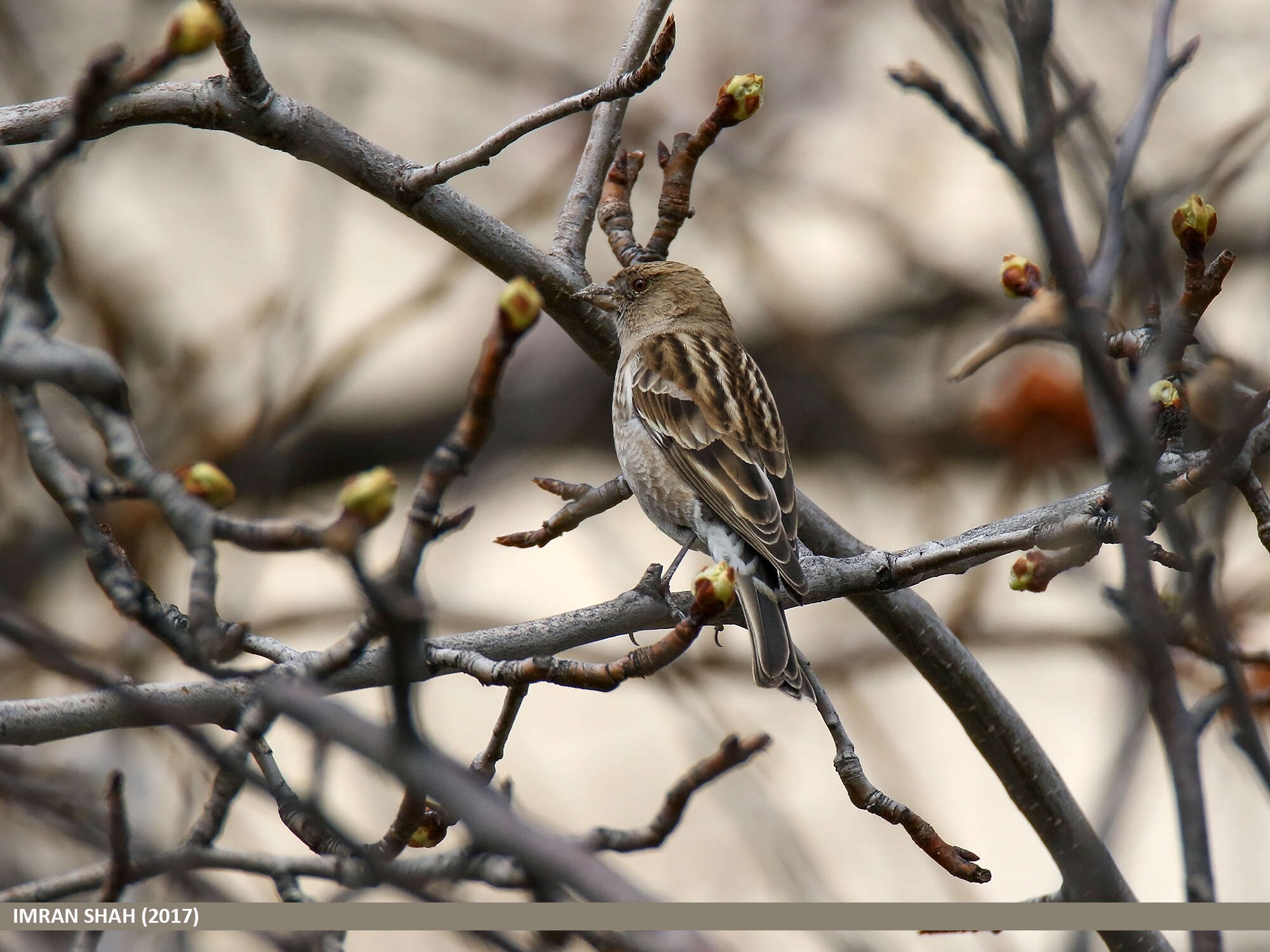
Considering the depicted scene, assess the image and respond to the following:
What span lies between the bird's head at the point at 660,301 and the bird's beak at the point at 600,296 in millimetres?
126

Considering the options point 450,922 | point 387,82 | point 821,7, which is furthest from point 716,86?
point 450,922

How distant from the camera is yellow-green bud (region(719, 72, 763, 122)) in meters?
3.62

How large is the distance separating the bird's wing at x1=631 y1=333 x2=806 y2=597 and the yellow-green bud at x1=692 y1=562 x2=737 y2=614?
188cm

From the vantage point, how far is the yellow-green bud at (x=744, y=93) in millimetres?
3625

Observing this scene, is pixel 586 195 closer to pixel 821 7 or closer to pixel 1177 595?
pixel 1177 595

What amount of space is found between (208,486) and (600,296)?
2954 millimetres

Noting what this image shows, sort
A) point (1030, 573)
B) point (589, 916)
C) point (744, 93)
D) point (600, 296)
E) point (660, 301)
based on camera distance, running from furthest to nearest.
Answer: point (660, 301), point (600, 296), point (744, 93), point (1030, 573), point (589, 916)

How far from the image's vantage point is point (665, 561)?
9.02 meters

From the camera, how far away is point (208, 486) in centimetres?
204

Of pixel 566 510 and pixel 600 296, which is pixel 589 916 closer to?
pixel 566 510

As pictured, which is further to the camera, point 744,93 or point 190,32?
point 744,93

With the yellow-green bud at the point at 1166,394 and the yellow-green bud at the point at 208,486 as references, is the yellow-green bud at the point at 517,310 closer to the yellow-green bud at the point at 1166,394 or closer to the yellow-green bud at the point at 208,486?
the yellow-green bud at the point at 208,486

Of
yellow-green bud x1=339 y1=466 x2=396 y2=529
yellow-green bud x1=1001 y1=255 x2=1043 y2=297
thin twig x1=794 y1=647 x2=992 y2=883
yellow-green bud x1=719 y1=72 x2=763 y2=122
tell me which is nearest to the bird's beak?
yellow-green bud x1=719 y1=72 x2=763 y2=122

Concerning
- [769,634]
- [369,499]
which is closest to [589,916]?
[369,499]
